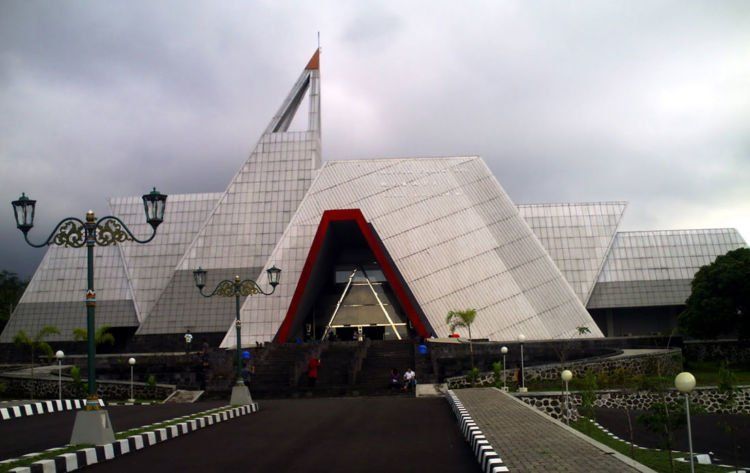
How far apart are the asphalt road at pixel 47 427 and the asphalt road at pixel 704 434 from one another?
10.9 meters

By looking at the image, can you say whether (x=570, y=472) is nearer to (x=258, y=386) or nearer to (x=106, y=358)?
(x=258, y=386)

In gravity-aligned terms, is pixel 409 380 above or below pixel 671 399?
above

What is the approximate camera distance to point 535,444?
11445 millimetres

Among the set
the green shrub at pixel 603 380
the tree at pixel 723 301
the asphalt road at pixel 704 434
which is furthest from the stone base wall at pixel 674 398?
the tree at pixel 723 301

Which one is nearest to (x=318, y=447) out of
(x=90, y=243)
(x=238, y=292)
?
(x=90, y=243)

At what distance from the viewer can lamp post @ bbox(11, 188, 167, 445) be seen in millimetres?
12531

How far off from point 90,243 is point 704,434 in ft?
48.1

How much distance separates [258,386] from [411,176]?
59.2 feet

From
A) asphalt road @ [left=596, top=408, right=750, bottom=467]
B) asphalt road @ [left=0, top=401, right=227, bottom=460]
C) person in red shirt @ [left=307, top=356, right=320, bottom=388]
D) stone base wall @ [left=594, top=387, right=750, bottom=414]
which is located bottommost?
asphalt road @ [left=596, top=408, right=750, bottom=467]

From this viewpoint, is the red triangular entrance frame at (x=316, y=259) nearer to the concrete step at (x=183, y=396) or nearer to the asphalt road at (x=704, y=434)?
the concrete step at (x=183, y=396)

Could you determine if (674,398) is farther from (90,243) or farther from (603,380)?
(90,243)

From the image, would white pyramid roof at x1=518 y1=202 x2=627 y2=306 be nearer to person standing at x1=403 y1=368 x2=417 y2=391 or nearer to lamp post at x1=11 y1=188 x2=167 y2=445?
person standing at x1=403 y1=368 x2=417 y2=391

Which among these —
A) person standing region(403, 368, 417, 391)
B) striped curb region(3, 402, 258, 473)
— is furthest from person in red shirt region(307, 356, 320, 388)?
striped curb region(3, 402, 258, 473)

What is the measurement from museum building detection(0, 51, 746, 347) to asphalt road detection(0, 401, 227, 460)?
767 inches
